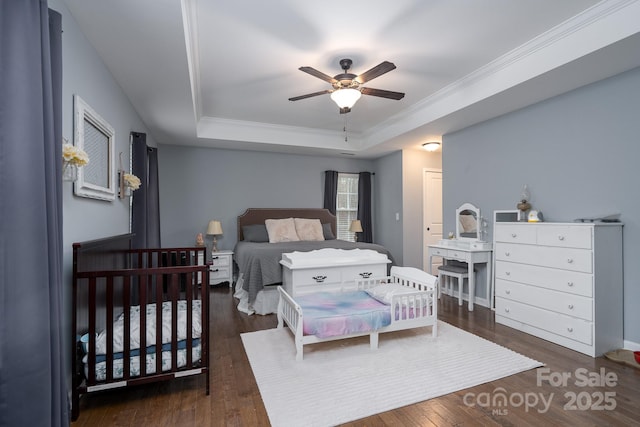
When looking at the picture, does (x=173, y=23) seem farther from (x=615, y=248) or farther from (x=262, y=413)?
(x=615, y=248)

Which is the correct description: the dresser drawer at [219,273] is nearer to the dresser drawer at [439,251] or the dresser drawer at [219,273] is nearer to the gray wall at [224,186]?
the gray wall at [224,186]

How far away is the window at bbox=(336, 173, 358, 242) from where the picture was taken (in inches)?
256

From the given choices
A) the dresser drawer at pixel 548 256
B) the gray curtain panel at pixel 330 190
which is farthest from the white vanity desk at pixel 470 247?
the gray curtain panel at pixel 330 190

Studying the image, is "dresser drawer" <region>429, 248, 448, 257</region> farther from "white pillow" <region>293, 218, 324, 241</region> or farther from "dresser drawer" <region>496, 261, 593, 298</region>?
"white pillow" <region>293, 218, 324, 241</region>

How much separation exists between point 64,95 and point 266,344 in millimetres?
2339

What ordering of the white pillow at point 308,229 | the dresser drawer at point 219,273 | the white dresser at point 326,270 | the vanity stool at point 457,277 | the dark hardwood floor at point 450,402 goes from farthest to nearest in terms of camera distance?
the white pillow at point 308,229, the dresser drawer at point 219,273, the vanity stool at point 457,277, the white dresser at point 326,270, the dark hardwood floor at point 450,402

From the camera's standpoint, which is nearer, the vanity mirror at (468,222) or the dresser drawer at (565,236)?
the dresser drawer at (565,236)

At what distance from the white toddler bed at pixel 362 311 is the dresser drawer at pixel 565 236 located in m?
1.14

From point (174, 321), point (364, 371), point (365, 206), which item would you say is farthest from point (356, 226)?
point (174, 321)

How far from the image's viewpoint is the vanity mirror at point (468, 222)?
4.19 metres

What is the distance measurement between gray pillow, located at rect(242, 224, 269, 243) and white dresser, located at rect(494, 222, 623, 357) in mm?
3543

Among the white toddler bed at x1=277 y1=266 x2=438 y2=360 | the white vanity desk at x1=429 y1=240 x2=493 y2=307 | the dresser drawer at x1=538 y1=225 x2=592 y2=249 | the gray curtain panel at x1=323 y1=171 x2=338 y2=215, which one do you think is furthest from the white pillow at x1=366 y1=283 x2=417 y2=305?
the gray curtain panel at x1=323 y1=171 x2=338 y2=215

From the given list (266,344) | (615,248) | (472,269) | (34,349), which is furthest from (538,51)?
(34,349)

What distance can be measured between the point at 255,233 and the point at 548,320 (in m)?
4.05
